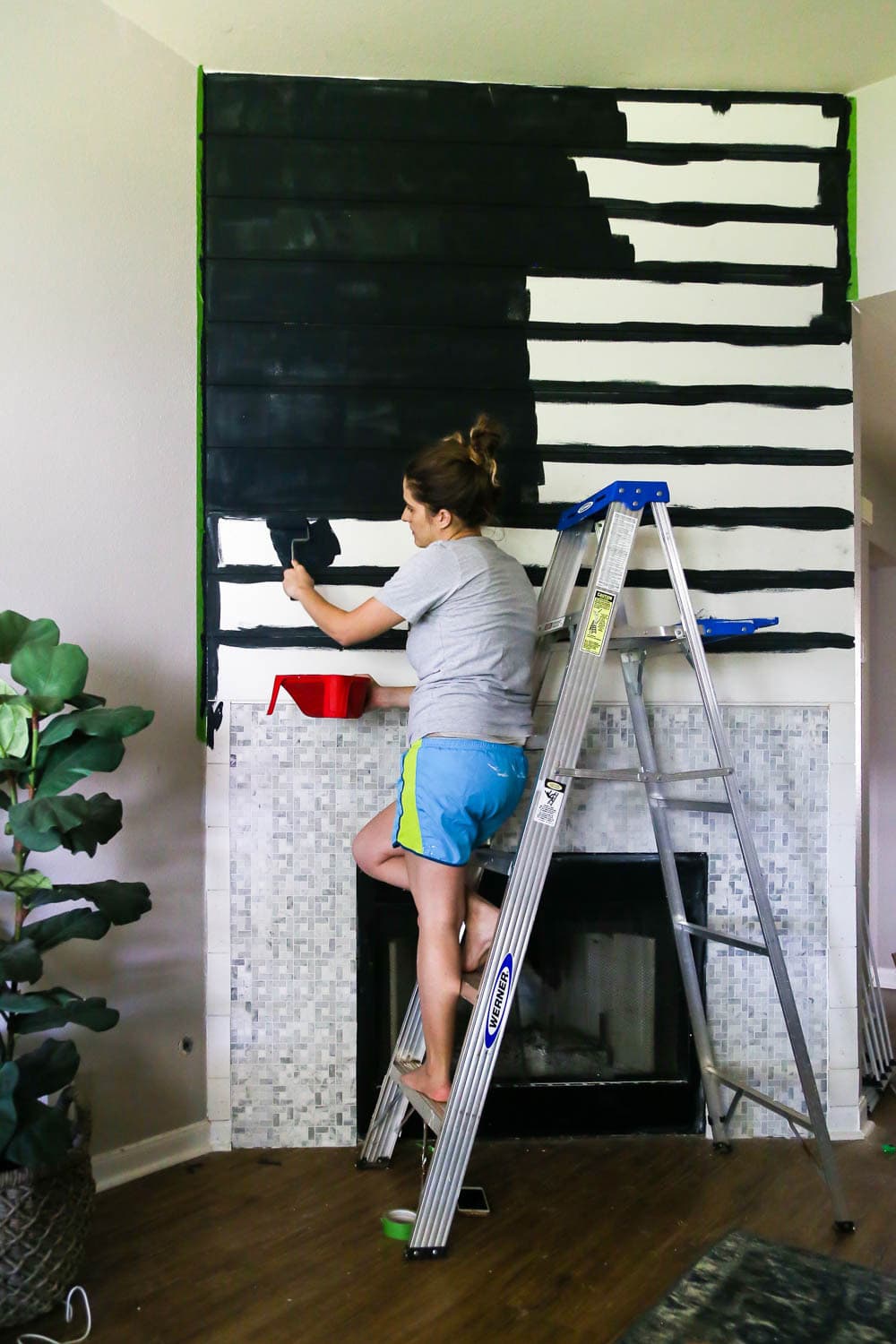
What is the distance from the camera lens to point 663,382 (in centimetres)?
264

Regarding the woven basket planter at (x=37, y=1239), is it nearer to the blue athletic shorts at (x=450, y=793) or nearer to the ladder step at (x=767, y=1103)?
the blue athletic shorts at (x=450, y=793)

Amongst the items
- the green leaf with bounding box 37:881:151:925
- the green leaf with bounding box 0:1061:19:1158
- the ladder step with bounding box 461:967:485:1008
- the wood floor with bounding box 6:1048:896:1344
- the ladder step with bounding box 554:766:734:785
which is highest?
the ladder step with bounding box 554:766:734:785

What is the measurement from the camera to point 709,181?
2.67m

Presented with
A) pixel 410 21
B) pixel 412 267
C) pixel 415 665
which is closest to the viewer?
pixel 415 665

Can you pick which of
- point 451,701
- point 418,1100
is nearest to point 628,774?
point 451,701

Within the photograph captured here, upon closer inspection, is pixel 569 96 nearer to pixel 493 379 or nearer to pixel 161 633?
pixel 493 379

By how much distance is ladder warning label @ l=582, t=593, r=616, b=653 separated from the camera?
2121 mm

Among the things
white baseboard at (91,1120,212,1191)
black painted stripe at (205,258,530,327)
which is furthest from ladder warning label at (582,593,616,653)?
white baseboard at (91,1120,212,1191)

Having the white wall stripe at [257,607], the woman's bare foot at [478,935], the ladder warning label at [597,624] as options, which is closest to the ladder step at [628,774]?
the ladder warning label at [597,624]

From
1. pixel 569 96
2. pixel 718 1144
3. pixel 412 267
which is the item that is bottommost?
pixel 718 1144

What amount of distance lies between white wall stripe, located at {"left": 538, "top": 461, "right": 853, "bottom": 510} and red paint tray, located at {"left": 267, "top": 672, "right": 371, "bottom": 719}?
0.77 m

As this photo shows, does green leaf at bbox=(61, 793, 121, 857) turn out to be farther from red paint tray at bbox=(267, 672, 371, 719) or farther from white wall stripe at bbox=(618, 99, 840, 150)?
white wall stripe at bbox=(618, 99, 840, 150)

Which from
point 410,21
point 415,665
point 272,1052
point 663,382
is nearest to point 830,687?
point 663,382

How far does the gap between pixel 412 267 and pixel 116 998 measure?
195cm
